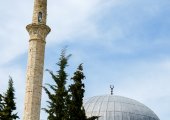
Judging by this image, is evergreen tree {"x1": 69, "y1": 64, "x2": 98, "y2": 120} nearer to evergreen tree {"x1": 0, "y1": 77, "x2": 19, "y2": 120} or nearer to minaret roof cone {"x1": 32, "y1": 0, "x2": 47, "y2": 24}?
evergreen tree {"x1": 0, "y1": 77, "x2": 19, "y2": 120}

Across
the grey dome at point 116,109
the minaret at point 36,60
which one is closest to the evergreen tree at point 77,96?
the minaret at point 36,60

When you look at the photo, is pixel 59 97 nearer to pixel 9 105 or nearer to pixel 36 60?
pixel 9 105

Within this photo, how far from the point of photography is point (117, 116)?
117ft

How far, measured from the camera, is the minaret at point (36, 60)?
29172 millimetres

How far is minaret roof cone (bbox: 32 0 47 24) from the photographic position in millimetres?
31828

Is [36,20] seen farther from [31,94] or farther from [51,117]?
[51,117]

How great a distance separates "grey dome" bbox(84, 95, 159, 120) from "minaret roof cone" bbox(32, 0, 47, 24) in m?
9.91

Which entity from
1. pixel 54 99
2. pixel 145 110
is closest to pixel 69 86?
pixel 54 99

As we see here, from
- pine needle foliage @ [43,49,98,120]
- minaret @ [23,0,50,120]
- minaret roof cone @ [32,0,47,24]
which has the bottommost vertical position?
pine needle foliage @ [43,49,98,120]

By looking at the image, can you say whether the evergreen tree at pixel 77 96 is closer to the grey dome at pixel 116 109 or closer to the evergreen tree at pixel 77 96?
the evergreen tree at pixel 77 96

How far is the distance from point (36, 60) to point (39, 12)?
420 centimetres

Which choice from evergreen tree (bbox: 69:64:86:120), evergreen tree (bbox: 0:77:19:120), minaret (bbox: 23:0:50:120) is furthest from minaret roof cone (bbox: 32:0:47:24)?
evergreen tree (bbox: 69:64:86:120)

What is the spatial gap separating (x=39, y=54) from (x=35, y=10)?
3.85 m

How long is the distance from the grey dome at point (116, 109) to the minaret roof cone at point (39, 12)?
9.91 meters
